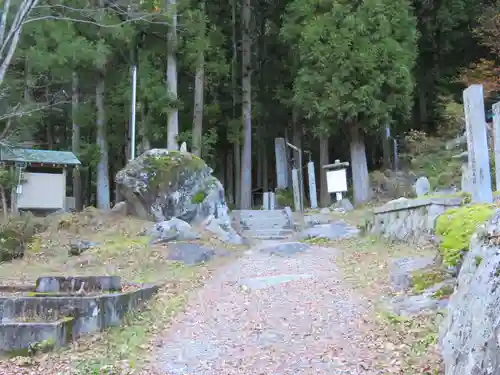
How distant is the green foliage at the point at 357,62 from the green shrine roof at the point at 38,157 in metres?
8.10

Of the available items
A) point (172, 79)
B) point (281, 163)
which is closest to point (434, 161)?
point (281, 163)

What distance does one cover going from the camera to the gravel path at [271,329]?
4598 mm

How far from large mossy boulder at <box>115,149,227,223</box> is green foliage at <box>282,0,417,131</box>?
213 inches

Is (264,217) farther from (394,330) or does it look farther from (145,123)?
(394,330)

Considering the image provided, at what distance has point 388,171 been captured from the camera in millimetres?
18359

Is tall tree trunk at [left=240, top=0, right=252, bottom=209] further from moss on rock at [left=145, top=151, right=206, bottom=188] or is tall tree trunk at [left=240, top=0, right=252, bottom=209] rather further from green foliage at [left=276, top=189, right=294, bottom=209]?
moss on rock at [left=145, top=151, right=206, bottom=188]

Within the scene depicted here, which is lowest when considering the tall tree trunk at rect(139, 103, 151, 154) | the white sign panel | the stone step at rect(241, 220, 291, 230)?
the stone step at rect(241, 220, 291, 230)

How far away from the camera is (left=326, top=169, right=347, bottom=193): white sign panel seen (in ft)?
50.9

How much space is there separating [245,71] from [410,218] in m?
11.6

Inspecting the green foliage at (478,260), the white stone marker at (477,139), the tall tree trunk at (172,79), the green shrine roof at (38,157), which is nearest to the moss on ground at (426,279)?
the green foliage at (478,260)

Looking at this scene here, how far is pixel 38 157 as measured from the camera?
1562cm

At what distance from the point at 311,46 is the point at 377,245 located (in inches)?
339

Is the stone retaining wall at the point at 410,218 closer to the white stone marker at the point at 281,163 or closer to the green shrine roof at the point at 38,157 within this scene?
the white stone marker at the point at 281,163

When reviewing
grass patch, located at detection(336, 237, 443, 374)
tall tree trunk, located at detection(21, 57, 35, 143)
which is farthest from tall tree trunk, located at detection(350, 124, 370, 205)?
tall tree trunk, located at detection(21, 57, 35, 143)
